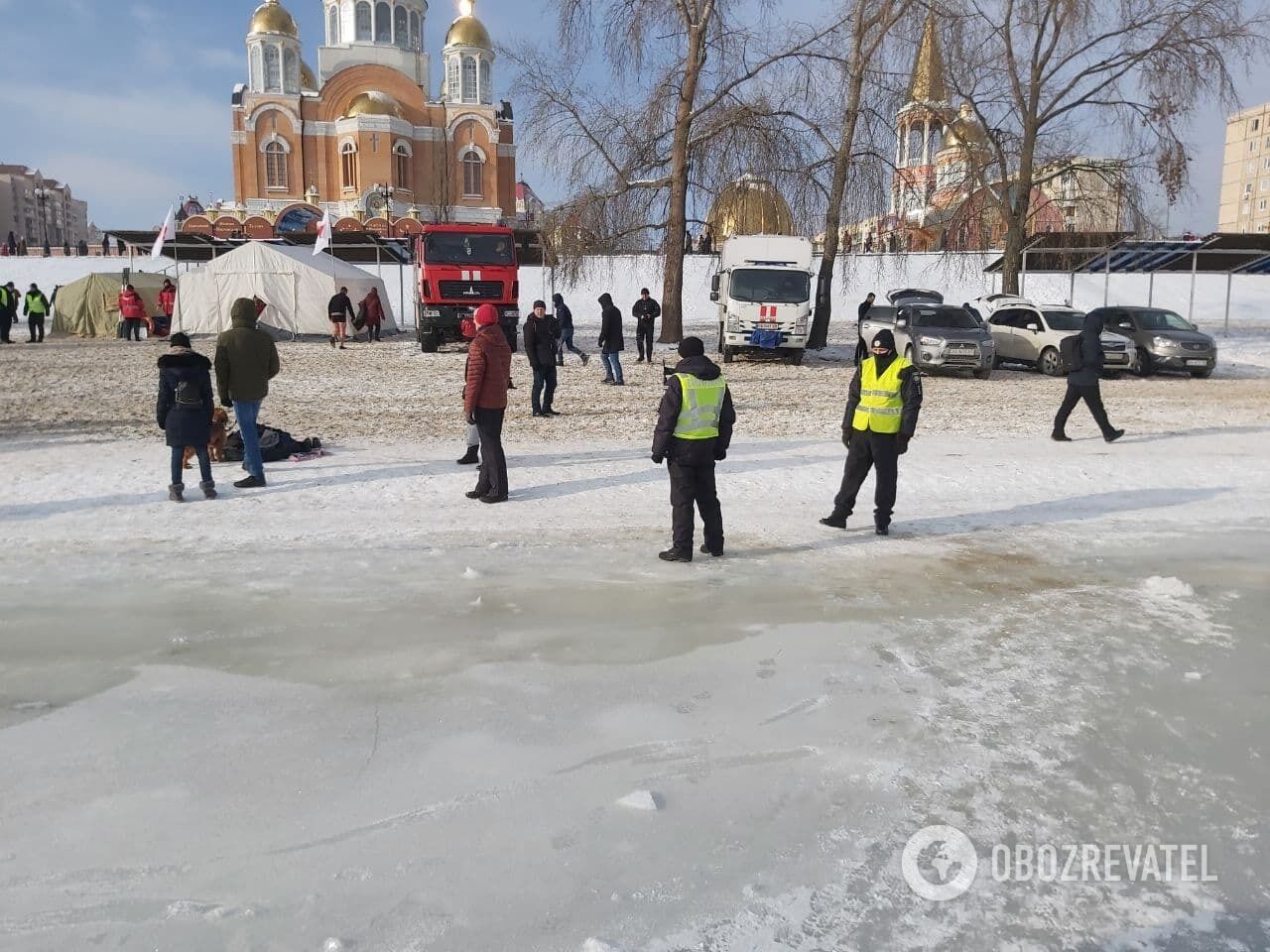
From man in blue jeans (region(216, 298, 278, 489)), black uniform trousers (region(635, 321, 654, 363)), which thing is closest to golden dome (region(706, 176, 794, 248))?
black uniform trousers (region(635, 321, 654, 363))

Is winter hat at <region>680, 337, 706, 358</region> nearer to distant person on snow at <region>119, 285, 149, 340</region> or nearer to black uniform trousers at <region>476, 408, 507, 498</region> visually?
black uniform trousers at <region>476, 408, 507, 498</region>

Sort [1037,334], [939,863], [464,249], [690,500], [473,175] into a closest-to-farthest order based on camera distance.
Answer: [939,863] → [690,500] → [1037,334] → [464,249] → [473,175]

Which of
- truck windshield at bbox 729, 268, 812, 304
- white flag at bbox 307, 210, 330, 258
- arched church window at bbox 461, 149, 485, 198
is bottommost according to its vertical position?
truck windshield at bbox 729, 268, 812, 304

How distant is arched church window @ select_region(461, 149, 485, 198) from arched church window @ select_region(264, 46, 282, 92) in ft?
40.2

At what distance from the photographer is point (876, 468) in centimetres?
717

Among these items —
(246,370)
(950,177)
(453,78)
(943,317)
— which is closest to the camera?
(246,370)

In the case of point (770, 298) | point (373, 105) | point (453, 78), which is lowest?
point (770, 298)

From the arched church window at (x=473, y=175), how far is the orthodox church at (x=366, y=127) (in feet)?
0.21

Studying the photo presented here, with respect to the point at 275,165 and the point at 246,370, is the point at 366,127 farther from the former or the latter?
the point at 246,370

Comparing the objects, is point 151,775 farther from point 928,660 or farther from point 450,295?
point 450,295

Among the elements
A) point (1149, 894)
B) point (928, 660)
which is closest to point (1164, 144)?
point (928, 660)

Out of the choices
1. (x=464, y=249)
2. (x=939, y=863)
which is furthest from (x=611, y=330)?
(x=939, y=863)

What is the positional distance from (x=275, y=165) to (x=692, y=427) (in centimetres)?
6077

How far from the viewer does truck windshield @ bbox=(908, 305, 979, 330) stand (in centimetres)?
1986
